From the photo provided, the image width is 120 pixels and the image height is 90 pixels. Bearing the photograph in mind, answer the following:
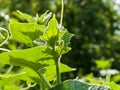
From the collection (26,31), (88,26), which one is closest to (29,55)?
(26,31)

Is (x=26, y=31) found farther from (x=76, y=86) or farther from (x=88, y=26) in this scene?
(x=88, y=26)

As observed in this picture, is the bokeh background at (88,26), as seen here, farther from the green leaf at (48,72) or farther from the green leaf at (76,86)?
the green leaf at (76,86)

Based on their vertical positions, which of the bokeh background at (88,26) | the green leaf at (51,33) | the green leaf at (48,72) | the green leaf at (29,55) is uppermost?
the green leaf at (51,33)

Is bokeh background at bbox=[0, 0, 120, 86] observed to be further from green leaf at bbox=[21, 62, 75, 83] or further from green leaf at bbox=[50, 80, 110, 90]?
green leaf at bbox=[50, 80, 110, 90]

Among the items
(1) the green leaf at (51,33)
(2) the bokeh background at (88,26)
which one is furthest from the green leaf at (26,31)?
(2) the bokeh background at (88,26)

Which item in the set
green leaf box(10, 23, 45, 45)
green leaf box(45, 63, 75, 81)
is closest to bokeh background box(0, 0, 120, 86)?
green leaf box(45, 63, 75, 81)

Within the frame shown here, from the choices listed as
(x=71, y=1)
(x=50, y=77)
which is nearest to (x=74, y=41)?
(x=71, y=1)
